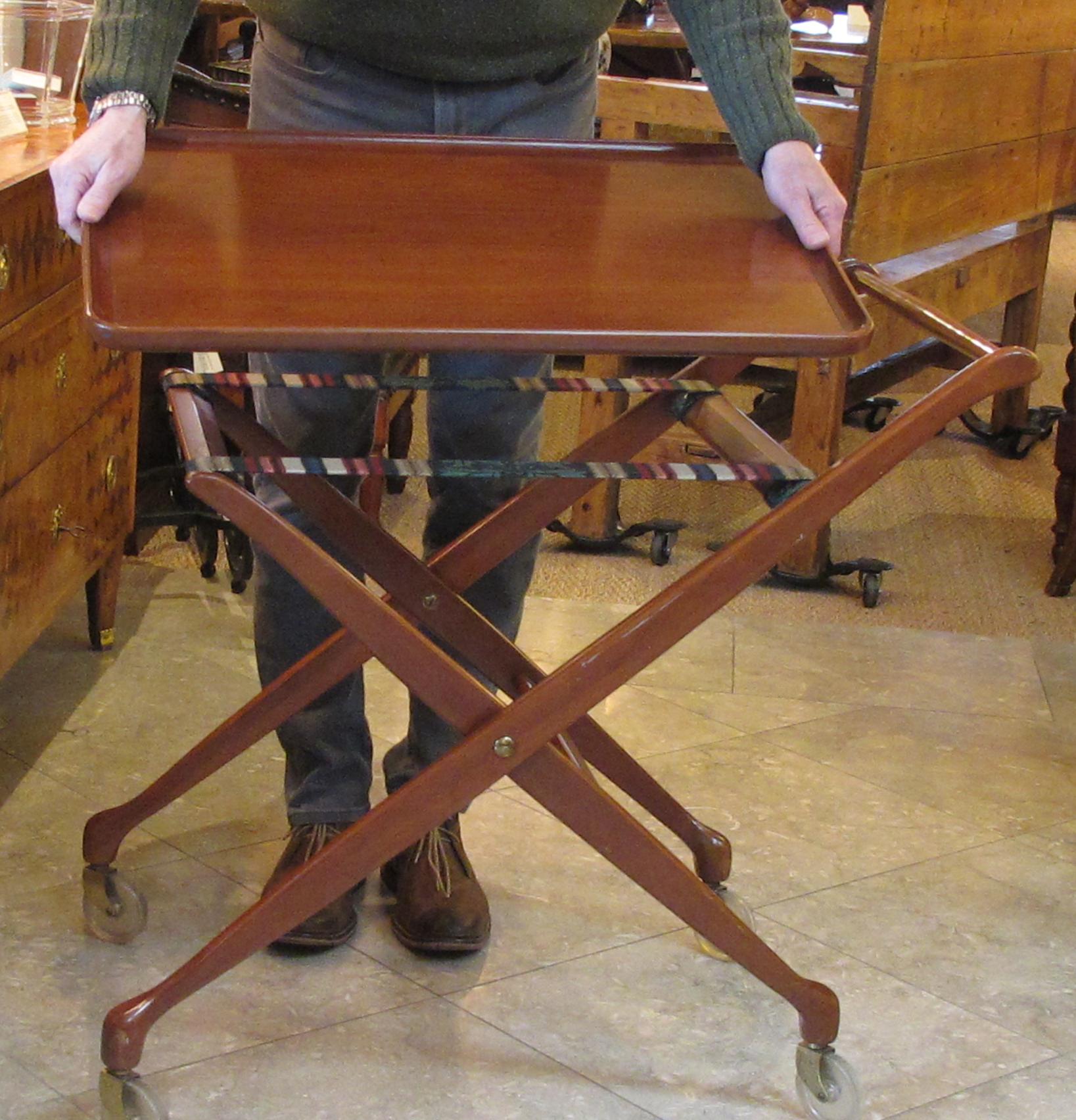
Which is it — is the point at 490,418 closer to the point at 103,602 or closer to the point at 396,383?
the point at 396,383

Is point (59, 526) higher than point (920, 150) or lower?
lower

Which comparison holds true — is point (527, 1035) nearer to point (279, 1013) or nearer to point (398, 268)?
point (279, 1013)

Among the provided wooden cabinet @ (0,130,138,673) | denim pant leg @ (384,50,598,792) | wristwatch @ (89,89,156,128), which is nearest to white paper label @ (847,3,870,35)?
wooden cabinet @ (0,130,138,673)

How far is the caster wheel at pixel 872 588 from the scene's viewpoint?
9.78ft

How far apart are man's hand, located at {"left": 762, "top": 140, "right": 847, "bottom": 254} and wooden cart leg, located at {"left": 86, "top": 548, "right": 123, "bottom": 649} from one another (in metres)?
1.45

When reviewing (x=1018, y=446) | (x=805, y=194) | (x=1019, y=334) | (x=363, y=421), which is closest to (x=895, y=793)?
(x=363, y=421)

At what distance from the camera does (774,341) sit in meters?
1.16

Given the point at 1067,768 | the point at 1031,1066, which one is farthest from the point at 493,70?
the point at 1067,768

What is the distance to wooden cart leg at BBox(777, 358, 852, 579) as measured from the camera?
9.68 feet

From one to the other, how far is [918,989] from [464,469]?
887 mm

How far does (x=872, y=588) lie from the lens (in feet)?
9.79

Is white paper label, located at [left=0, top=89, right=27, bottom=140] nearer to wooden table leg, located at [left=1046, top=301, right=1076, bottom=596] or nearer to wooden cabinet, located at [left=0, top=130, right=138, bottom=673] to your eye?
wooden cabinet, located at [left=0, top=130, right=138, bottom=673]

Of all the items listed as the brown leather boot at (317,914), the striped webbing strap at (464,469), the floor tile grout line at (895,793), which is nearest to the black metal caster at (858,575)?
the floor tile grout line at (895,793)

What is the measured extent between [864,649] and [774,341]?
1.67 meters
